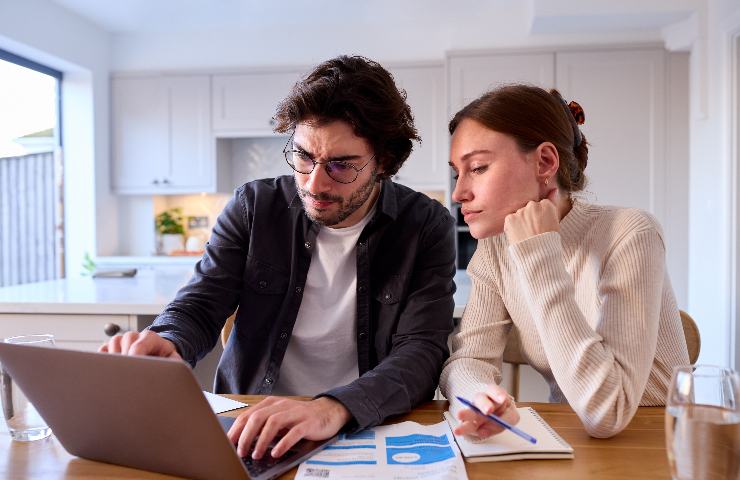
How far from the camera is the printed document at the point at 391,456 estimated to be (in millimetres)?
852

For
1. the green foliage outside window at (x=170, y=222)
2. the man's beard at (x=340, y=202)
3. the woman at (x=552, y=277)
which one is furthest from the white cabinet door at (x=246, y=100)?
the woman at (x=552, y=277)

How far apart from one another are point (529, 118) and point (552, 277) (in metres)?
0.34

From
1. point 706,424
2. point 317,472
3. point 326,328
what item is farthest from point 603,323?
point 326,328

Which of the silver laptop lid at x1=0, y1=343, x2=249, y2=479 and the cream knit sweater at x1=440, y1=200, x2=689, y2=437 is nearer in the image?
the silver laptop lid at x1=0, y1=343, x2=249, y2=479

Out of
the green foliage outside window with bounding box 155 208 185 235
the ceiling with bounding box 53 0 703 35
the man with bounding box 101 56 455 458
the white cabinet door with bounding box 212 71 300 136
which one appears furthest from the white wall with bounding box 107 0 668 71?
the man with bounding box 101 56 455 458

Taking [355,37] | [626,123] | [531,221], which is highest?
[355,37]

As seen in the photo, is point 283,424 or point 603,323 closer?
point 283,424

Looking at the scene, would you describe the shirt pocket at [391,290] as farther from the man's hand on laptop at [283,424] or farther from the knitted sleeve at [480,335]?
the man's hand on laptop at [283,424]

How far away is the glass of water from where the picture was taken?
0.68 metres

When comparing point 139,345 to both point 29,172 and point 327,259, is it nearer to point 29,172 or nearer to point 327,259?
point 327,259

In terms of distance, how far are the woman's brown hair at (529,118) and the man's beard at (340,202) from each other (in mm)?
271

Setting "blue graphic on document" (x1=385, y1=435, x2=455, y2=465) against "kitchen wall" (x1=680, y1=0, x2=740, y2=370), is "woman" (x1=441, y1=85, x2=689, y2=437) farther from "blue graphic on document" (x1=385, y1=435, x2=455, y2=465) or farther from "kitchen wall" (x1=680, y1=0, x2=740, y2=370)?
"kitchen wall" (x1=680, y1=0, x2=740, y2=370)

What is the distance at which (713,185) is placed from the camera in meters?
3.79

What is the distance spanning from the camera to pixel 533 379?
218 centimetres
